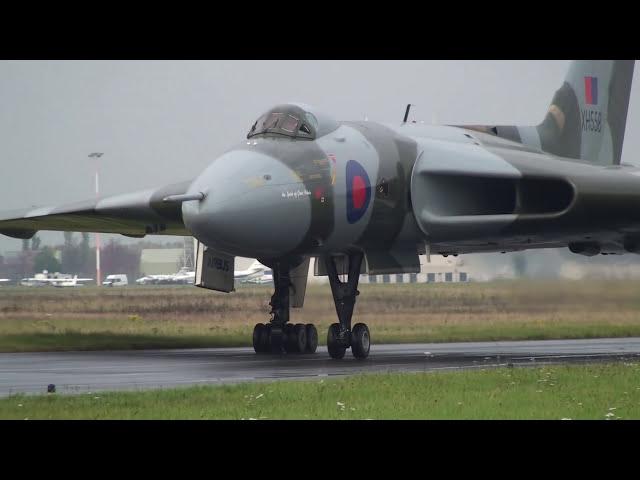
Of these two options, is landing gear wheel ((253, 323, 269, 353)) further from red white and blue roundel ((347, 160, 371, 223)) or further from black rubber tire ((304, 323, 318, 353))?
red white and blue roundel ((347, 160, 371, 223))

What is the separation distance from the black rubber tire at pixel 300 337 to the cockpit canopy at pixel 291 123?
376 centimetres

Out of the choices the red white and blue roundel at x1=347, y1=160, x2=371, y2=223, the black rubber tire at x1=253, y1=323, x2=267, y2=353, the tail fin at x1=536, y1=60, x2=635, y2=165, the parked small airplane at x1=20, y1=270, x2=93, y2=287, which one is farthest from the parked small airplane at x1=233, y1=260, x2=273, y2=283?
the red white and blue roundel at x1=347, y1=160, x2=371, y2=223

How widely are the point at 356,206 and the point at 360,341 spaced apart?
233 cm

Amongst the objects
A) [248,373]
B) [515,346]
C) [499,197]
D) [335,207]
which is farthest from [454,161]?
[248,373]

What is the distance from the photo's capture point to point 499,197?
2202cm

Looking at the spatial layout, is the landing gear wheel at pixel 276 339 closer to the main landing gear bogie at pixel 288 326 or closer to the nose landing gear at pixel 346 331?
the main landing gear bogie at pixel 288 326

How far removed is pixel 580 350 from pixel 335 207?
6444 mm

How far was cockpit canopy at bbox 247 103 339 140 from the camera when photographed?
62.8ft

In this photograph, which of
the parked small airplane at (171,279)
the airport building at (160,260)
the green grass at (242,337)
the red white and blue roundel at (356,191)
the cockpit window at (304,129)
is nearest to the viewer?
the cockpit window at (304,129)

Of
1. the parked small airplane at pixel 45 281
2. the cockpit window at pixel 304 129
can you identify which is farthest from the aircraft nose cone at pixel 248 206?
the parked small airplane at pixel 45 281

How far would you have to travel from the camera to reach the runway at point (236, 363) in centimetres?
1573

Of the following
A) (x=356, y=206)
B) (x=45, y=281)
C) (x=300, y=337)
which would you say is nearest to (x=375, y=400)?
(x=356, y=206)

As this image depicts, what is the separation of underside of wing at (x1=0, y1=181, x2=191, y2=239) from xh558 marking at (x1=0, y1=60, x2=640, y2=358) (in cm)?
4

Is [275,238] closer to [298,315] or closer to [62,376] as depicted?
[62,376]
